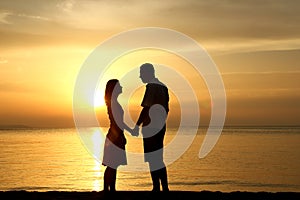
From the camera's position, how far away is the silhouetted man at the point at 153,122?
990 cm

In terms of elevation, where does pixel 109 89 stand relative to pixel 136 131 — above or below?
above

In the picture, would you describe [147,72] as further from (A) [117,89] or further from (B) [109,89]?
(B) [109,89]

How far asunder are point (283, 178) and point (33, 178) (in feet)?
86.0

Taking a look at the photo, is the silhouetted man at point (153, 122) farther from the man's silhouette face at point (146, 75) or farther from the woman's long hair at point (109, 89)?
the woman's long hair at point (109, 89)

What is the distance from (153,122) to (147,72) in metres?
1.05

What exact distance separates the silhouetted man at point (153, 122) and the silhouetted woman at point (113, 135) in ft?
1.28

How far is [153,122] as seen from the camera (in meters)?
9.93

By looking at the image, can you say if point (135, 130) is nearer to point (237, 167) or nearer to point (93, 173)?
point (93, 173)

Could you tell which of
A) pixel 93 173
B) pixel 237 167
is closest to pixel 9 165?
pixel 93 173

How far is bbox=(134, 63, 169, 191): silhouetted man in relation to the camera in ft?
32.5
